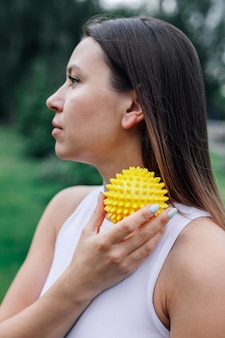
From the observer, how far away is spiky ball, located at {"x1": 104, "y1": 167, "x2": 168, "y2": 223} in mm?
1387

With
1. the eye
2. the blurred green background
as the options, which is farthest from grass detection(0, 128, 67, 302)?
the blurred green background

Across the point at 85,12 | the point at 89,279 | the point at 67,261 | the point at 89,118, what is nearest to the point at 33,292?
the point at 67,261

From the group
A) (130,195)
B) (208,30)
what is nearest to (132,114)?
(130,195)

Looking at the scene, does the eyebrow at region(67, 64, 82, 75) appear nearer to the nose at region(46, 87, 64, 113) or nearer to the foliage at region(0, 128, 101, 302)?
the nose at region(46, 87, 64, 113)

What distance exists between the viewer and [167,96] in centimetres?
165

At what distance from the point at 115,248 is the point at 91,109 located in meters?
0.52

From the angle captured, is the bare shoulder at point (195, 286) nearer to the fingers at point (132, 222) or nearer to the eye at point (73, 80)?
the fingers at point (132, 222)

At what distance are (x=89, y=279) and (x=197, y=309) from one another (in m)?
0.33

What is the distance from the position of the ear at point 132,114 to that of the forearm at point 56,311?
542mm

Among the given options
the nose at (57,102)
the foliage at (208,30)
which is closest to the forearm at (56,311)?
the nose at (57,102)

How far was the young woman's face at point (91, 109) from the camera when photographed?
1660 millimetres

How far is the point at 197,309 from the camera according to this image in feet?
4.35

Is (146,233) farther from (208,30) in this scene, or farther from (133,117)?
(208,30)

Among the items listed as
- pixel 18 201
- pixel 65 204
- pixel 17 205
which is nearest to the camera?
pixel 65 204
